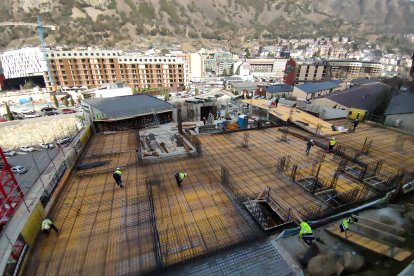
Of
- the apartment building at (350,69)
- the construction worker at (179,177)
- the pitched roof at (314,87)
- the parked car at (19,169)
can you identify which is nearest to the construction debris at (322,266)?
the construction worker at (179,177)

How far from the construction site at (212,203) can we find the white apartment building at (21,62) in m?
93.7

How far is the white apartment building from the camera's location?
82750mm

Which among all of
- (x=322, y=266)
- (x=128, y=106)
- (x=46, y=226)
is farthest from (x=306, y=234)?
(x=128, y=106)

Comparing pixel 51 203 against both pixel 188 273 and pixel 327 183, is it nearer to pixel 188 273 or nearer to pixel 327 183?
pixel 188 273

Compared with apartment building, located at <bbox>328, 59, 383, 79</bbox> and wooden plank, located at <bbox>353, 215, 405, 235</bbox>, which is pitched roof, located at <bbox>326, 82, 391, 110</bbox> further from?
apartment building, located at <bbox>328, 59, 383, 79</bbox>

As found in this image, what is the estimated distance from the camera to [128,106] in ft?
71.1

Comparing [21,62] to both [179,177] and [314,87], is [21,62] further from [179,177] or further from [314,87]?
[179,177]

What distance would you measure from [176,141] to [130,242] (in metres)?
9.50

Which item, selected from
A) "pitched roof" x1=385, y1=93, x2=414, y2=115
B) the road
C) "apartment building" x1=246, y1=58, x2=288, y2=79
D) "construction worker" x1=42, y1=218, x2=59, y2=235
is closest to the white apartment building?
the road

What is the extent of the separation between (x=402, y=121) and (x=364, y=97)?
8.03m

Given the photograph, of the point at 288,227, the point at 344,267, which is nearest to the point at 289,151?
the point at 288,227

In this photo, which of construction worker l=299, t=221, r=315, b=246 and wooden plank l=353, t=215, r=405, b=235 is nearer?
construction worker l=299, t=221, r=315, b=246

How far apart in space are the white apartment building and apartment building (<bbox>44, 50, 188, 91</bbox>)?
32174mm

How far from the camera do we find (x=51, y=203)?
31.8 feet
